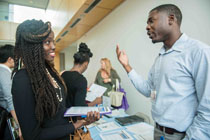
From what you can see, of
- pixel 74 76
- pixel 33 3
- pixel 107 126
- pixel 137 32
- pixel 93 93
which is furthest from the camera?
pixel 33 3

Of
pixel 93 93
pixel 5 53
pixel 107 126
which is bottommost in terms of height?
pixel 107 126

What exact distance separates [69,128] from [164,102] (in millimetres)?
672

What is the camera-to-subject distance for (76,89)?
1335 millimetres

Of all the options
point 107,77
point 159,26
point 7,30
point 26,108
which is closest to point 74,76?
point 26,108

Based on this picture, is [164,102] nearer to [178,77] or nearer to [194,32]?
[178,77]

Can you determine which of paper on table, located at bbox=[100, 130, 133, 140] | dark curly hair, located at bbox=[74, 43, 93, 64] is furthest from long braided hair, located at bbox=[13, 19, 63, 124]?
dark curly hair, located at bbox=[74, 43, 93, 64]

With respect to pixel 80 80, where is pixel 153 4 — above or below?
above

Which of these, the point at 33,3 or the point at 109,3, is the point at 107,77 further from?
the point at 33,3

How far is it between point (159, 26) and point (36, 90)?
0.93 metres

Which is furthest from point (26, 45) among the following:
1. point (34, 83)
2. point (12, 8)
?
point (12, 8)

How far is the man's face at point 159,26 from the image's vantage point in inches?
37.0

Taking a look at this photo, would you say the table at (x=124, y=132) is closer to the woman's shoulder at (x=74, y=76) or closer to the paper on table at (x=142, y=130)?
the paper on table at (x=142, y=130)

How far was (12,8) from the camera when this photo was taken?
22.8 ft

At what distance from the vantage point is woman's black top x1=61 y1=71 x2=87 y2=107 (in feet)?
4.29
